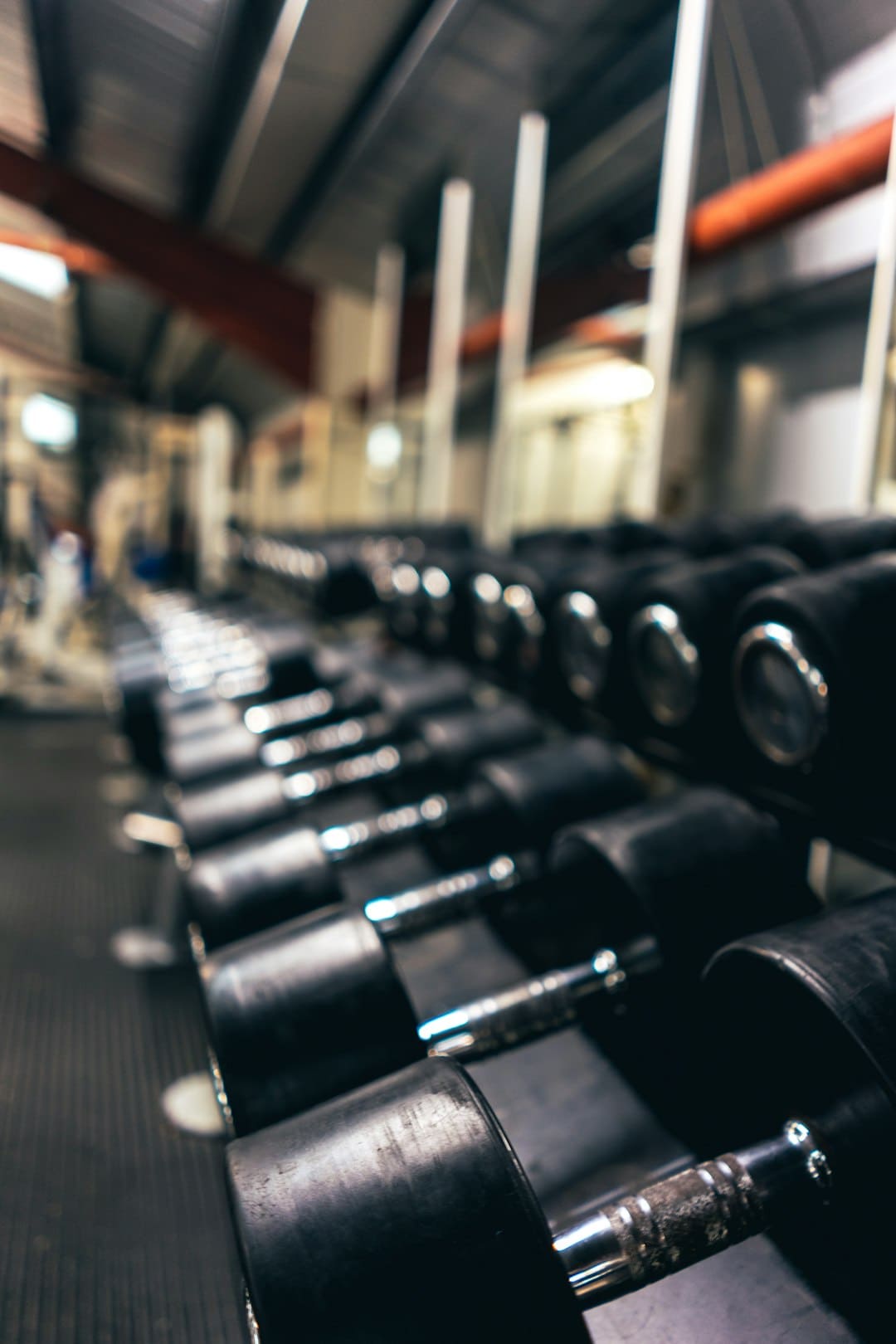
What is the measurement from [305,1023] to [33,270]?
3.86 ft

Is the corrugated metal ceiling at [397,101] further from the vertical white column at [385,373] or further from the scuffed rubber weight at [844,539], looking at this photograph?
the scuffed rubber weight at [844,539]

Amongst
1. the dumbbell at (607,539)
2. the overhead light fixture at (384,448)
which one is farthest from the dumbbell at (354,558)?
the overhead light fixture at (384,448)

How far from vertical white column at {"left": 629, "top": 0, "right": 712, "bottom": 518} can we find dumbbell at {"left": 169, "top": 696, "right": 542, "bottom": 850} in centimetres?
56

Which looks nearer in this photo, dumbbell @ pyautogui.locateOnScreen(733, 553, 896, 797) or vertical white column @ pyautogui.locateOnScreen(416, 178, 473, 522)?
dumbbell @ pyautogui.locateOnScreen(733, 553, 896, 797)

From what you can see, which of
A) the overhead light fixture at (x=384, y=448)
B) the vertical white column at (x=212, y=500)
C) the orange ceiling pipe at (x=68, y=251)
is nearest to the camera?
the orange ceiling pipe at (x=68, y=251)

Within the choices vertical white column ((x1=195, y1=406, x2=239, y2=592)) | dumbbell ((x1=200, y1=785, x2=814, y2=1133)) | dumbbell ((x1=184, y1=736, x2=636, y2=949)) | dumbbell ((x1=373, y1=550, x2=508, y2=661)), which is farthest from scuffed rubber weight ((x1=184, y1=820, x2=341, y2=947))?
vertical white column ((x1=195, y1=406, x2=239, y2=592))

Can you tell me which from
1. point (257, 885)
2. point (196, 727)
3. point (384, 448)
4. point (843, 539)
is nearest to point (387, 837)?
point (257, 885)

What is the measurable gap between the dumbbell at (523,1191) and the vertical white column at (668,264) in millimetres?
1160

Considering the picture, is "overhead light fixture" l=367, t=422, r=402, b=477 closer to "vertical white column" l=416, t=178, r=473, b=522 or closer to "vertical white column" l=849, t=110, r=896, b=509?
"vertical white column" l=416, t=178, r=473, b=522

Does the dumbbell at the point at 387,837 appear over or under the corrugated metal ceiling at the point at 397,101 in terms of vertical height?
under

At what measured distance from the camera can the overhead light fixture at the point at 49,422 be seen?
8.30ft

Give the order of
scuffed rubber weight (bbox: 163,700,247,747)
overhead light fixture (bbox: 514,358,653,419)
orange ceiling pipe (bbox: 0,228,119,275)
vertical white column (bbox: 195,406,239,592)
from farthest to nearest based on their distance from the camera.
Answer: vertical white column (bbox: 195,406,239,592) < overhead light fixture (bbox: 514,358,653,419) < scuffed rubber weight (bbox: 163,700,247,747) < orange ceiling pipe (bbox: 0,228,119,275)

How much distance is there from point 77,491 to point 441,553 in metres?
1.80

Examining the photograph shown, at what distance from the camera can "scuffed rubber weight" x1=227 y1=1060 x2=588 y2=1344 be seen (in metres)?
0.47
